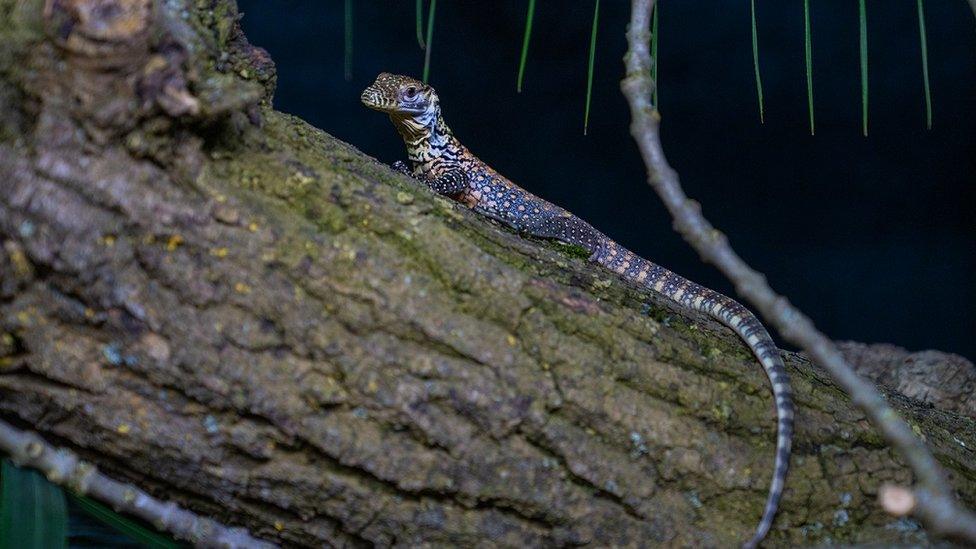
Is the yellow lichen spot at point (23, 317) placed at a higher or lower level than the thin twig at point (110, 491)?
higher

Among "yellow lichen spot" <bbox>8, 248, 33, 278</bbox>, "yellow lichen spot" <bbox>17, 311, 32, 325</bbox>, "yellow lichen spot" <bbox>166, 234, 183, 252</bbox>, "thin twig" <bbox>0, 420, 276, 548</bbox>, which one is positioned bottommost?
"thin twig" <bbox>0, 420, 276, 548</bbox>

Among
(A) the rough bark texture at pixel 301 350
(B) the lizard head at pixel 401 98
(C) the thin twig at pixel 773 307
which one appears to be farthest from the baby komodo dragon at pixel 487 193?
(C) the thin twig at pixel 773 307

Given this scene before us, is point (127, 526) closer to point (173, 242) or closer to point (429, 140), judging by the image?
point (173, 242)

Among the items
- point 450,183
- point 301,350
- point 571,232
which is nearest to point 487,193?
point 450,183

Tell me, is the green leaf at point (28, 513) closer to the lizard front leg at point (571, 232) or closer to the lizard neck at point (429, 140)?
the lizard front leg at point (571, 232)

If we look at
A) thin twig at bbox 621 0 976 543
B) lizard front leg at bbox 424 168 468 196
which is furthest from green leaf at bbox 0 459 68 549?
lizard front leg at bbox 424 168 468 196

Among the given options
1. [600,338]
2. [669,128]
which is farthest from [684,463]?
[669,128]

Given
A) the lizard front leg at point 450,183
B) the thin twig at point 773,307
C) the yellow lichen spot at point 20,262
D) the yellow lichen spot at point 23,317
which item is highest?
the lizard front leg at point 450,183

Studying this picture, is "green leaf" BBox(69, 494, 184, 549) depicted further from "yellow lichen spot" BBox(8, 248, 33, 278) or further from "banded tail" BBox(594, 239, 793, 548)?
"banded tail" BBox(594, 239, 793, 548)
